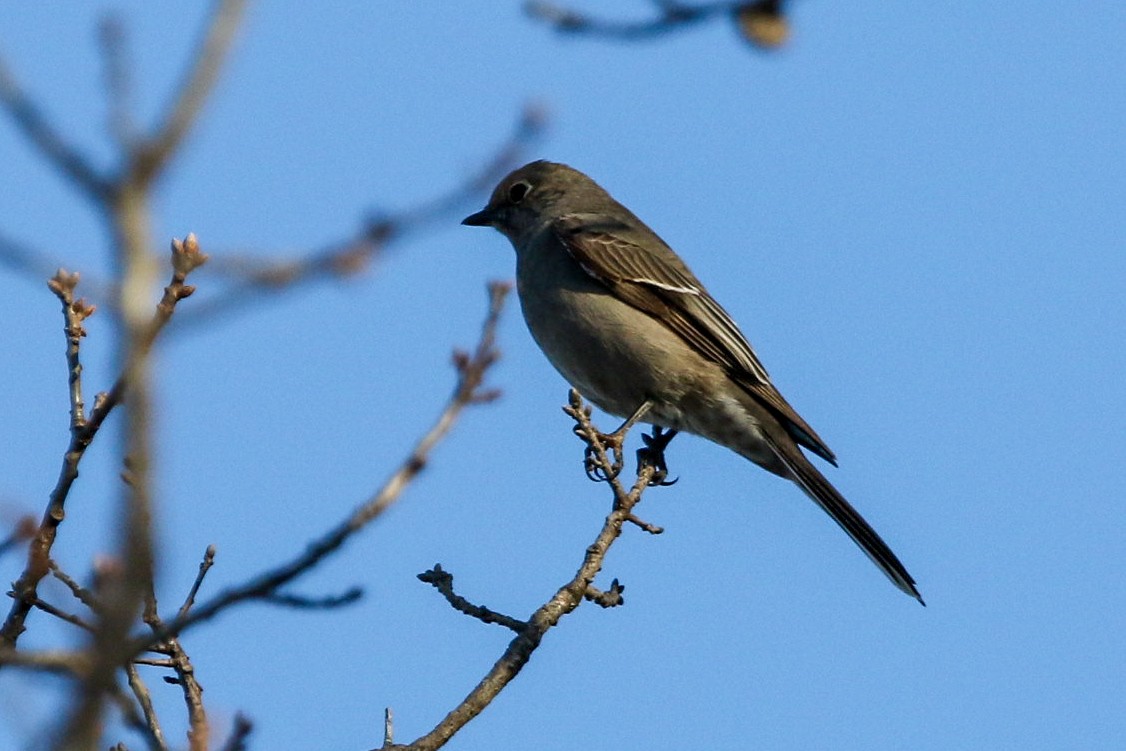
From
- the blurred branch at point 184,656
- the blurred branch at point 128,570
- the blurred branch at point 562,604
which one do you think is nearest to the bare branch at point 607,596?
the blurred branch at point 562,604

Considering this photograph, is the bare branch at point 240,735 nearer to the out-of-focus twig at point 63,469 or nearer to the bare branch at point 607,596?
the out-of-focus twig at point 63,469

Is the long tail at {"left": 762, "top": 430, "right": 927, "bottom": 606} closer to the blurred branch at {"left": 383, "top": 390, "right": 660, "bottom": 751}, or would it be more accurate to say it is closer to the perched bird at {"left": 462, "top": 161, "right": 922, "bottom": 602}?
the perched bird at {"left": 462, "top": 161, "right": 922, "bottom": 602}

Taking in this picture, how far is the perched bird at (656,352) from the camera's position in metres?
10.6

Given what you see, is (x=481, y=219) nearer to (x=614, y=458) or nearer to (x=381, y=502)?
(x=614, y=458)

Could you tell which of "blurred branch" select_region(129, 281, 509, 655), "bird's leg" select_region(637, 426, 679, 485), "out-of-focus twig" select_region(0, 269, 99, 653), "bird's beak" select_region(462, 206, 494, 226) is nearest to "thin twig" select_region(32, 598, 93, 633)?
"out-of-focus twig" select_region(0, 269, 99, 653)

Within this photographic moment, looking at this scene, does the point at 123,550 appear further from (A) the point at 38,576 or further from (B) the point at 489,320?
(A) the point at 38,576

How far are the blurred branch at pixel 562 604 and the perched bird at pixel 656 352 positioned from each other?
2348mm

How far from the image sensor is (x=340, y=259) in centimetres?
301

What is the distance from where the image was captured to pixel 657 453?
1011 centimetres

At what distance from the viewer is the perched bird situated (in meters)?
10.6

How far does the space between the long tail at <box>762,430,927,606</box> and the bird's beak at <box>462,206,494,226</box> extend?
3.59m

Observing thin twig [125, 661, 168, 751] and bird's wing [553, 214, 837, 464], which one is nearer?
thin twig [125, 661, 168, 751]

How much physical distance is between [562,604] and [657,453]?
3409mm

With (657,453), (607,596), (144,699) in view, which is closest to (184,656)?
(144,699)
